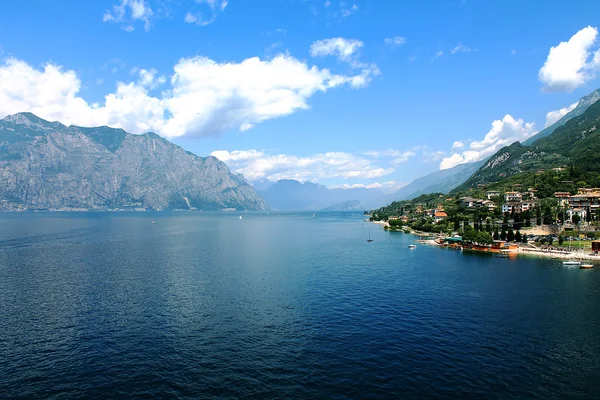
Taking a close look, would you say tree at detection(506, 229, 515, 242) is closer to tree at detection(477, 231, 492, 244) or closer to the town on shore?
the town on shore

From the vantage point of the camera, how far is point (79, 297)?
209 feet

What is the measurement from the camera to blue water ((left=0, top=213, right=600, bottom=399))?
34.8m

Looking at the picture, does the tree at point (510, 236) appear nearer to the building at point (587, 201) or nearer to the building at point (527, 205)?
the building at point (587, 201)

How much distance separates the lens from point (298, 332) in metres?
48.1

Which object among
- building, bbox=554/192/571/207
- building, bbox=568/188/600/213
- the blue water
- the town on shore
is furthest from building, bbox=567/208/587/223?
the blue water

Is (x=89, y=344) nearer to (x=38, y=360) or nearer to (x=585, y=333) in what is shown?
(x=38, y=360)

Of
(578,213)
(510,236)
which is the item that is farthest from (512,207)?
(510,236)

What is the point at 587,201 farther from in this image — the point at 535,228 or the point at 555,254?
the point at 555,254

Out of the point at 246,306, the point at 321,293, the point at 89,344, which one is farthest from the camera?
the point at 321,293

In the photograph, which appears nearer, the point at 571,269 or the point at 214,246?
the point at 571,269

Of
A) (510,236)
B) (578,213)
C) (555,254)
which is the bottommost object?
(555,254)

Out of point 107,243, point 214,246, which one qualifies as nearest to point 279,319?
point 214,246

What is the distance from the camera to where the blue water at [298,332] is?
34812mm

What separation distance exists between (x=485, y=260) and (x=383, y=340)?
7687cm
